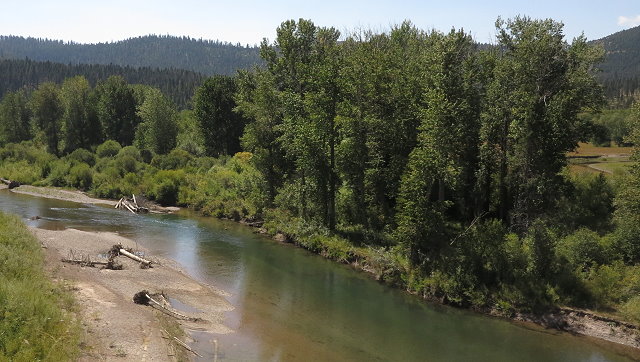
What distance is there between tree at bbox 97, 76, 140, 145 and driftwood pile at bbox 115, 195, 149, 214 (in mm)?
33969

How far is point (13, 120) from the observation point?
319ft

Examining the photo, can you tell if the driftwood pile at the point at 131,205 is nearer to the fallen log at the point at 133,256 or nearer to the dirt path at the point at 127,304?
the dirt path at the point at 127,304

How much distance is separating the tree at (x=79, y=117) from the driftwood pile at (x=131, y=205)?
3224cm

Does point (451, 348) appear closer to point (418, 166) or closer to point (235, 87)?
point (418, 166)

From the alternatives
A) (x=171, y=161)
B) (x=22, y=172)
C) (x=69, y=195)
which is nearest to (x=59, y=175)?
(x=22, y=172)

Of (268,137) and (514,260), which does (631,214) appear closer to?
(514,260)

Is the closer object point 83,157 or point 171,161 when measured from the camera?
point 171,161

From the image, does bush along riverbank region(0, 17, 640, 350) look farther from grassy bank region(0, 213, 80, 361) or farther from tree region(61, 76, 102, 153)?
tree region(61, 76, 102, 153)

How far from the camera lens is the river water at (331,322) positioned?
24.2m

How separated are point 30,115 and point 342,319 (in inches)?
3850

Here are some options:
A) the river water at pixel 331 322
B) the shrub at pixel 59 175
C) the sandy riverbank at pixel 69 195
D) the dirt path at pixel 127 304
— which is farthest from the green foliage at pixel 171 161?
the dirt path at pixel 127 304

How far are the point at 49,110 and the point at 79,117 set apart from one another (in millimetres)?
5276

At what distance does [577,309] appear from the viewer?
28.4 meters

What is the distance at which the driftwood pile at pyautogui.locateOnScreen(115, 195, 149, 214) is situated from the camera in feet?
188
